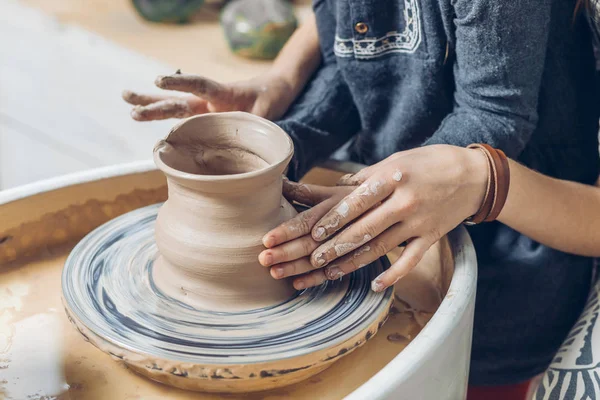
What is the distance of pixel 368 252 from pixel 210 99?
0.43m

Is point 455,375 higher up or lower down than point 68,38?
higher up

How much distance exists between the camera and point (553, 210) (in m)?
1.08

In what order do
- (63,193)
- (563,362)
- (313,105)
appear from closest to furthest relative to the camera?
(563,362) < (63,193) < (313,105)

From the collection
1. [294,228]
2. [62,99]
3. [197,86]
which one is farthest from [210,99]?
[62,99]

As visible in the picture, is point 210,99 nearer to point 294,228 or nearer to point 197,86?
point 197,86

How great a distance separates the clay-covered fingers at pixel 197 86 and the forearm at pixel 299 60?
16 cm

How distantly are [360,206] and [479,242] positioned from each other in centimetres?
44

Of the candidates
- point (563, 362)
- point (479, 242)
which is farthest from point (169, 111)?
point (563, 362)

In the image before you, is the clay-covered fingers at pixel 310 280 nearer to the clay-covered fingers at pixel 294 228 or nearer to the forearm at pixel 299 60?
the clay-covered fingers at pixel 294 228

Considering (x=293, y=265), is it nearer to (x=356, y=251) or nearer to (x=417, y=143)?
(x=356, y=251)

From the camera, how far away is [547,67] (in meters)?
1.15

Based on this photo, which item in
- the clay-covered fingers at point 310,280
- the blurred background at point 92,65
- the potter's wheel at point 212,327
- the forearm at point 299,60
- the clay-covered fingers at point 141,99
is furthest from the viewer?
the blurred background at point 92,65

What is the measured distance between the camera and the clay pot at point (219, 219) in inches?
35.4

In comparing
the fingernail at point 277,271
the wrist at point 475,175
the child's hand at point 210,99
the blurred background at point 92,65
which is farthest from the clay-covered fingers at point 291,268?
the blurred background at point 92,65
